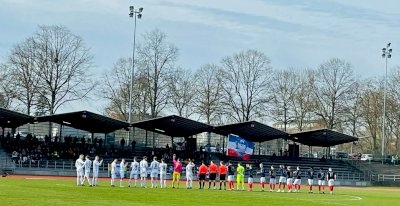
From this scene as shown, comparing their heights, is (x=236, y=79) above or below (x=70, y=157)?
above

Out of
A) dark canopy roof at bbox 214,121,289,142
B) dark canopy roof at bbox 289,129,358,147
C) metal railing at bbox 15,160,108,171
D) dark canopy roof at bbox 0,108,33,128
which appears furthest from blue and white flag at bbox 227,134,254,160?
dark canopy roof at bbox 0,108,33,128

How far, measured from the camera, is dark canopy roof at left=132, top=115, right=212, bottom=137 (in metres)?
59.4

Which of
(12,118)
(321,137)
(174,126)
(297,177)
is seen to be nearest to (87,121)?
(12,118)

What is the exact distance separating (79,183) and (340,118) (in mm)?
50140

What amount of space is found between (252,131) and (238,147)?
2933mm

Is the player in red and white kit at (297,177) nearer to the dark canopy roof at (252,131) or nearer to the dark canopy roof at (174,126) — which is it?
the dark canopy roof at (174,126)

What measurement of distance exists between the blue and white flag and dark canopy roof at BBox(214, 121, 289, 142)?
102 cm

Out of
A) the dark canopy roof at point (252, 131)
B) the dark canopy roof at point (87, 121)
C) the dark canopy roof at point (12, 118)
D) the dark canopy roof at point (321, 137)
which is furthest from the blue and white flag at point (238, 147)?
the dark canopy roof at point (12, 118)

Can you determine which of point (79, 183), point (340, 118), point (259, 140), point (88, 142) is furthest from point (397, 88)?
point (79, 183)

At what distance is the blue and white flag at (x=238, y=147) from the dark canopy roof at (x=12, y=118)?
18710mm

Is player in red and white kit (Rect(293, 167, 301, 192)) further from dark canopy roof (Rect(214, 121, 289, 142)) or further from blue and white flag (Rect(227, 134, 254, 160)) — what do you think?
blue and white flag (Rect(227, 134, 254, 160))

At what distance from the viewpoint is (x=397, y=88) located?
8538 cm

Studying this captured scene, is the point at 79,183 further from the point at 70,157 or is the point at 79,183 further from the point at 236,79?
the point at 236,79

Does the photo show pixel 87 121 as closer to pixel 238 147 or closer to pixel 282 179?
pixel 238 147
